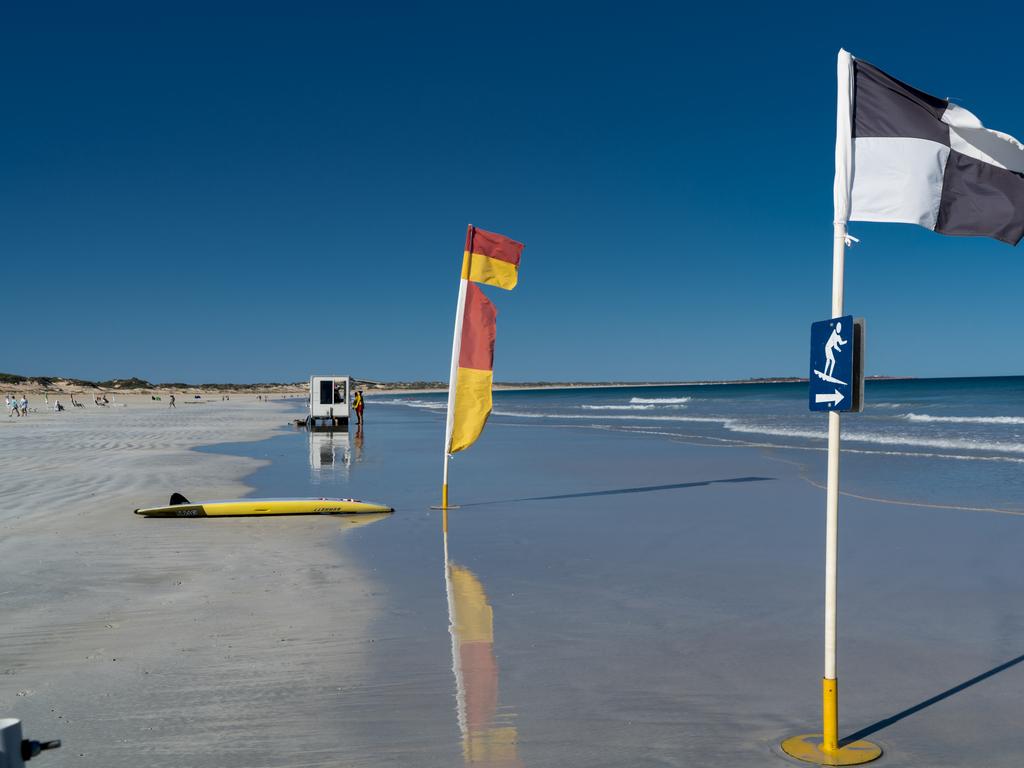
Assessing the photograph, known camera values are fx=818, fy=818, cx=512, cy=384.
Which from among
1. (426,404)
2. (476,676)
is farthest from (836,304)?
(426,404)

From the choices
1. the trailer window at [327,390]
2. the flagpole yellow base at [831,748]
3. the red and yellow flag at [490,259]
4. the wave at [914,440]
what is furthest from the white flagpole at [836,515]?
the trailer window at [327,390]

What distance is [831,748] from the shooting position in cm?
412

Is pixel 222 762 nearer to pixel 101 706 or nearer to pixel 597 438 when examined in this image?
pixel 101 706

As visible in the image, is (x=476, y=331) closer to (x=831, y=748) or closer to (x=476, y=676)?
(x=476, y=676)

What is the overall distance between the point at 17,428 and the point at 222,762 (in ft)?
117

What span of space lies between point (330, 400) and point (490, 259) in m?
23.9

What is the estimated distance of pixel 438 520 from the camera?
1124cm

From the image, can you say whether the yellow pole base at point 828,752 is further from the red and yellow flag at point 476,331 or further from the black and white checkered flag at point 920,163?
the red and yellow flag at point 476,331

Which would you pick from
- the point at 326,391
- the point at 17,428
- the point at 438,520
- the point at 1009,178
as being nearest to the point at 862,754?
the point at 1009,178

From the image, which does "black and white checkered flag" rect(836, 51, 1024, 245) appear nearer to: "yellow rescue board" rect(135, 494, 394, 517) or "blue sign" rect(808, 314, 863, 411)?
"blue sign" rect(808, 314, 863, 411)

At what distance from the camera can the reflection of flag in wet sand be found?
166 inches

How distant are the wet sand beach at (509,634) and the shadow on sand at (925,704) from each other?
0.02 metres

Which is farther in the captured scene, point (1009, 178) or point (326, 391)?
point (326, 391)

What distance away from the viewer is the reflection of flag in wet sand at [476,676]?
421 cm
